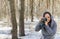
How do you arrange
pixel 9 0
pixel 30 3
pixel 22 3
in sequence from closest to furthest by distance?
pixel 9 0, pixel 22 3, pixel 30 3

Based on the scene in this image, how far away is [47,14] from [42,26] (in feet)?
0.88

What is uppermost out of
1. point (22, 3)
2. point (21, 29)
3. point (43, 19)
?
point (22, 3)

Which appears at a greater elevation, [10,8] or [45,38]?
[10,8]

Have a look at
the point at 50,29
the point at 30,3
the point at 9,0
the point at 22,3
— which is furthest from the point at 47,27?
the point at 30,3

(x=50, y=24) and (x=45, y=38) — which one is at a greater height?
(x=50, y=24)

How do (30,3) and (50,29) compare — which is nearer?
(50,29)

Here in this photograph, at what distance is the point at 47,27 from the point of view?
354 centimetres

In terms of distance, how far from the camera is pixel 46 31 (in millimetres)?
3602

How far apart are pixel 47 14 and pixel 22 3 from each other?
5.66 meters

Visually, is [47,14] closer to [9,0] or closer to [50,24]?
[50,24]

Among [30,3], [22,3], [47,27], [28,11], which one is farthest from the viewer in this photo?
[28,11]

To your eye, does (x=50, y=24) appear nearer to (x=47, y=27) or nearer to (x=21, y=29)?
(x=47, y=27)

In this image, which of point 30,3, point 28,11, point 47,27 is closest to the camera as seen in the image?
point 47,27

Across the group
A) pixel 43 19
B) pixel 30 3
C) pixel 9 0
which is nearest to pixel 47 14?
pixel 43 19
